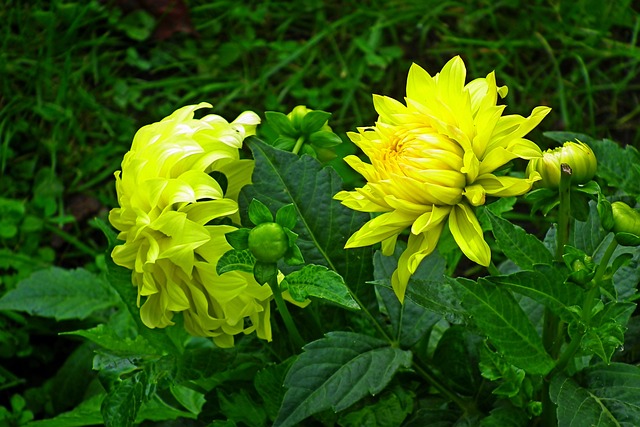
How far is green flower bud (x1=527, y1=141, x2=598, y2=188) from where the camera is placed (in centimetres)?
107

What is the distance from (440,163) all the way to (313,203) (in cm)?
31

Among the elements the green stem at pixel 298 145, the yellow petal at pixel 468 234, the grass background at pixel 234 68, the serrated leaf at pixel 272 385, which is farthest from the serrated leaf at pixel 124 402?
the grass background at pixel 234 68

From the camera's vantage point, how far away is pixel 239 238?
1.08m

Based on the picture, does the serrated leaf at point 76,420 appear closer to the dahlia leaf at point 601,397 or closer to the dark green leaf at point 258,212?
the dark green leaf at point 258,212

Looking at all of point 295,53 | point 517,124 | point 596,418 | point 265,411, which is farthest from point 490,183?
point 295,53

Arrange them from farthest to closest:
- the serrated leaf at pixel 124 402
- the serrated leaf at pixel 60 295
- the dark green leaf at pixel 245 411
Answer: the serrated leaf at pixel 60 295
the dark green leaf at pixel 245 411
the serrated leaf at pixel 124 402

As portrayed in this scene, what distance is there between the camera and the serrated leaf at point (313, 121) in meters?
1.26

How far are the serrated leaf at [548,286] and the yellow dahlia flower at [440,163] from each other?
2.1 inches

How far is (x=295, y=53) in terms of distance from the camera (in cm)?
261

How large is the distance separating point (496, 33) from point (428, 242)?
172cm

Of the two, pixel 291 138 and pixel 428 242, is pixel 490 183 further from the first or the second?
pixel 291 138

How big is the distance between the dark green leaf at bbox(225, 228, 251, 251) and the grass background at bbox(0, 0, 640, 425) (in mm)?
1198

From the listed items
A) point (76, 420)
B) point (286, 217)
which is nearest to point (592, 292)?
point (286, 217)

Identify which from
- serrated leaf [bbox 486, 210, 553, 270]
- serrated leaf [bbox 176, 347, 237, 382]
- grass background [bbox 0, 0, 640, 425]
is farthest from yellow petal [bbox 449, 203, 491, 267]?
grass background [bbox 0, 0, 640, 425]
